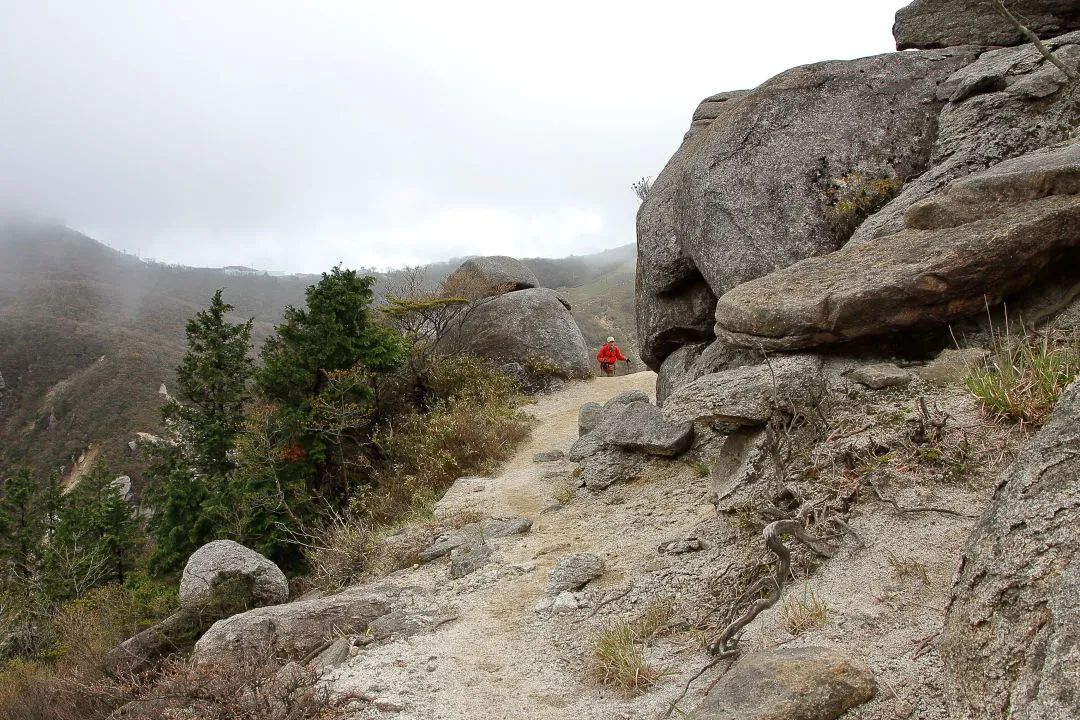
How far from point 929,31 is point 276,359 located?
10624 millimetres

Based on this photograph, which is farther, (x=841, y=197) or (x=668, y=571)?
(x=841, y=197)

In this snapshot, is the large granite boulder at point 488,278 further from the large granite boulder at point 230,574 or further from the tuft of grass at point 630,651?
the tuft of grass at point 630,651

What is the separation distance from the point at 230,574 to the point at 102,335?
216ft

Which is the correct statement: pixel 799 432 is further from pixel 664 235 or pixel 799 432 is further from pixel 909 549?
pixel 664 235

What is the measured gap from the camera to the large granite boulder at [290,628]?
5.00 metres

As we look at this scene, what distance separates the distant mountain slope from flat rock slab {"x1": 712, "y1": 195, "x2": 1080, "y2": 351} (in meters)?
17.7

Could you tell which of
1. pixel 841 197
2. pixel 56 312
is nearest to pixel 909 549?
pixel 841 197

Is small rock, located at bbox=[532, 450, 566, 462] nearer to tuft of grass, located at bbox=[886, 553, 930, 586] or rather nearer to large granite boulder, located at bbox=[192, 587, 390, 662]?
large granite boulder, located at bbox=[192, 587, 390, 662]

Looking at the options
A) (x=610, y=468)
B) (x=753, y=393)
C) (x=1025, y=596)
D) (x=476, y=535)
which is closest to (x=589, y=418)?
(x=610, y=468)

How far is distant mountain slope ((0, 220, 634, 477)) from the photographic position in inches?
1850

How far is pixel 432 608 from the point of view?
5.48 m

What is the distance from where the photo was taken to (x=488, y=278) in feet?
67.0

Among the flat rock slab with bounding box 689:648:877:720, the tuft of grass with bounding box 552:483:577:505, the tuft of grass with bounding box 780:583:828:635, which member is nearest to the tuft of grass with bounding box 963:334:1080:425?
the tuft of grass with bounding box 780:583:828:635

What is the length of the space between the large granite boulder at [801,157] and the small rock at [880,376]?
2039mm
